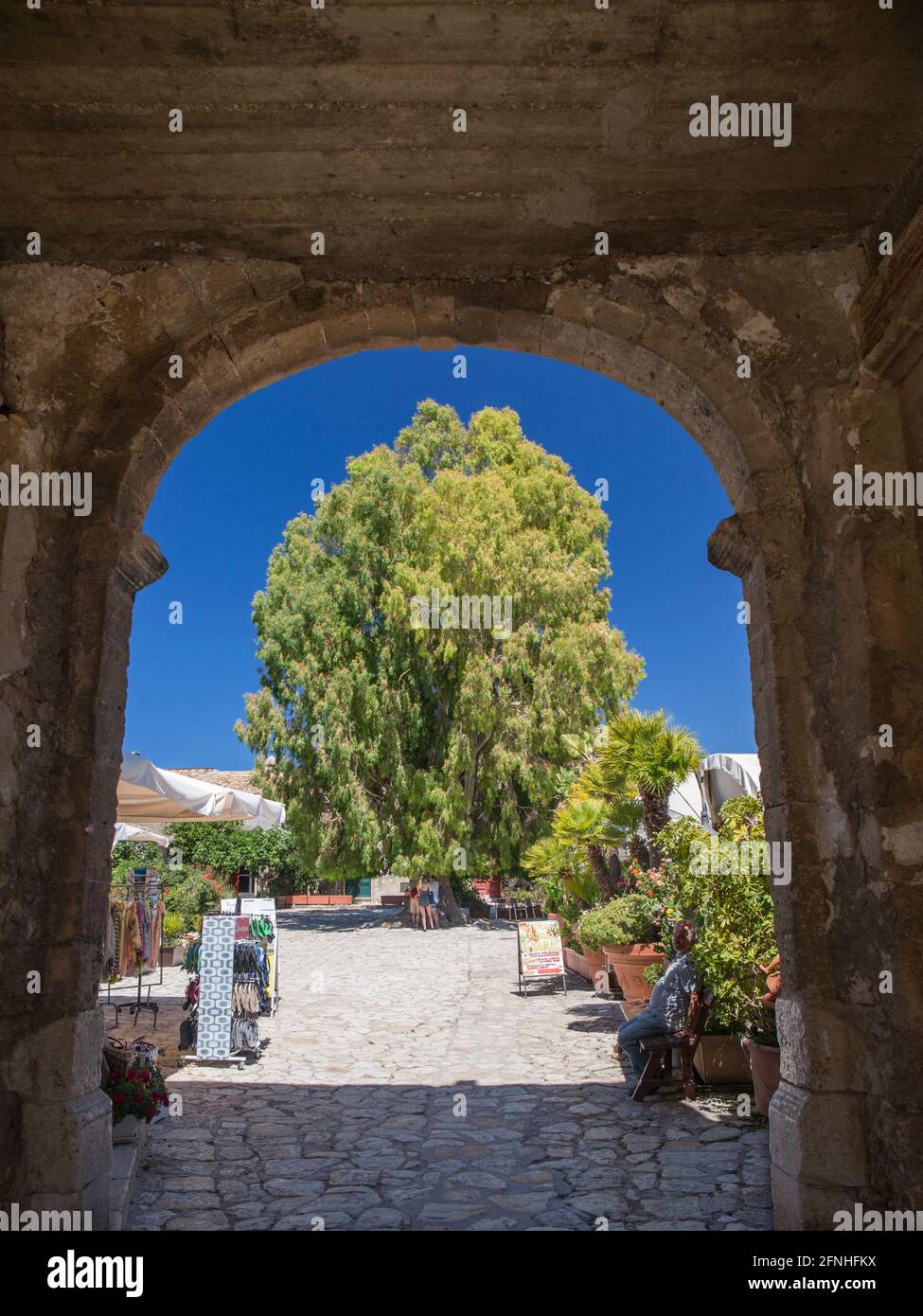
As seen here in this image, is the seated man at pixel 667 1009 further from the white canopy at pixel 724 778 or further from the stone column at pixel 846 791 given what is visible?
the white canopy at pixel 724 778

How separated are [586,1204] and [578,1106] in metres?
1.62

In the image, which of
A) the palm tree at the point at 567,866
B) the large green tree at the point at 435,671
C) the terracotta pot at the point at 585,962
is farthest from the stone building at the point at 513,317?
the large green tree at the point at 435,671

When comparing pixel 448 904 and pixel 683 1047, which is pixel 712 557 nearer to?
pixel 683 1047

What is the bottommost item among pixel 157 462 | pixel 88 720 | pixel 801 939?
pixel 801 939

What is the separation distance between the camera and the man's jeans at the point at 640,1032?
5.35 metres

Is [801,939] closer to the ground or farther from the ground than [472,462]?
closer to the ground

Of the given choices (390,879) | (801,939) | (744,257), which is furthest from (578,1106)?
(390,879)

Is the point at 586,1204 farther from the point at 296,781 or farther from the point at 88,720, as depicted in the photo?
the point at 296,781

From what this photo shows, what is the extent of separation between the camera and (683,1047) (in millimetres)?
5375

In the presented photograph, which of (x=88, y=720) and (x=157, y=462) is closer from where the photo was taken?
(x=88, y=720)

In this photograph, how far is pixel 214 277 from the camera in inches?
162

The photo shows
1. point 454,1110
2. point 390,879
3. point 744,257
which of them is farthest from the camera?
point 390,879

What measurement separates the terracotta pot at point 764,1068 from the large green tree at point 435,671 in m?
12.7

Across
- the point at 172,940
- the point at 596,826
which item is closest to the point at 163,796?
the point at 596,826
